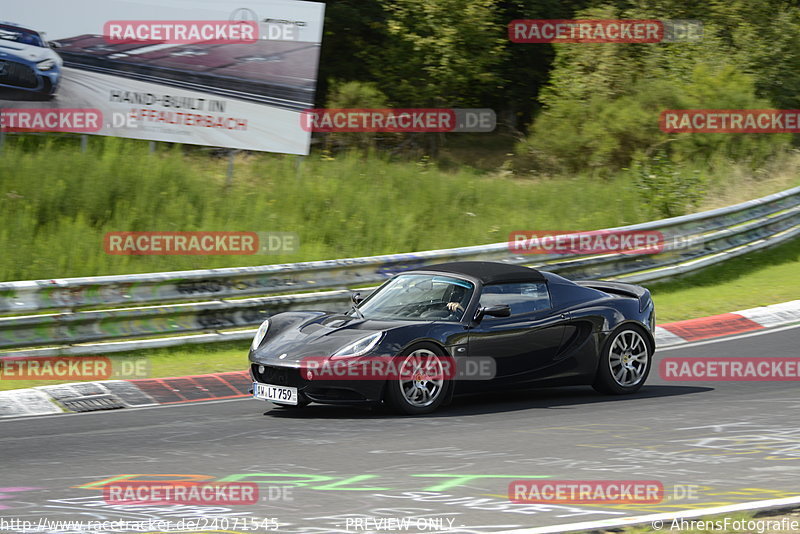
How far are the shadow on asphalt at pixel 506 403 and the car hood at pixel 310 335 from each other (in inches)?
22.2

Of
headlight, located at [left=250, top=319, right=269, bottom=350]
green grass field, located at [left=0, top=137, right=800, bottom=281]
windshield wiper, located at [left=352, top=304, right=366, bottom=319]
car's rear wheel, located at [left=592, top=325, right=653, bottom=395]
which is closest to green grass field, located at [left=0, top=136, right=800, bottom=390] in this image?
green grass field, located at [left=0, top=137, right=800, bottom=281]

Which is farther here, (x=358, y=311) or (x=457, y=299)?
(x=358, y=311)

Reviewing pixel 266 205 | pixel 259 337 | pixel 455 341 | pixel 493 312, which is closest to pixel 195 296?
pixel 259 337

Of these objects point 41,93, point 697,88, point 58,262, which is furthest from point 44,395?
point 697,88

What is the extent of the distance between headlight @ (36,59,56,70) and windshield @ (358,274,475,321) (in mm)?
11774

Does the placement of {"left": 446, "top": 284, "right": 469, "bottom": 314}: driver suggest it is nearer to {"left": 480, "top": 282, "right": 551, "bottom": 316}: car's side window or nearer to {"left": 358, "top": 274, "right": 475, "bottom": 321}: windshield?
{"left": 358, "top": 274, "right": 475, "bottom": 321}: windshield

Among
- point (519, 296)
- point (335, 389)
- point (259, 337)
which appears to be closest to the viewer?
point (335, 389)

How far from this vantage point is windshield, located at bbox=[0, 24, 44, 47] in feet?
60.8

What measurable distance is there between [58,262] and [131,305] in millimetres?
2259

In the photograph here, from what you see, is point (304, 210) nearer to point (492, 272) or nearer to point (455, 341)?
point (492, 272)

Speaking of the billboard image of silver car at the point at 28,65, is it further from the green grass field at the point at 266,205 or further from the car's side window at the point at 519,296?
the car's side window at the point at 519,296

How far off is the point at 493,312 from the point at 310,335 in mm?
1596

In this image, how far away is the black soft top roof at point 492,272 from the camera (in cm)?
952

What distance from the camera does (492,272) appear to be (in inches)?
379
